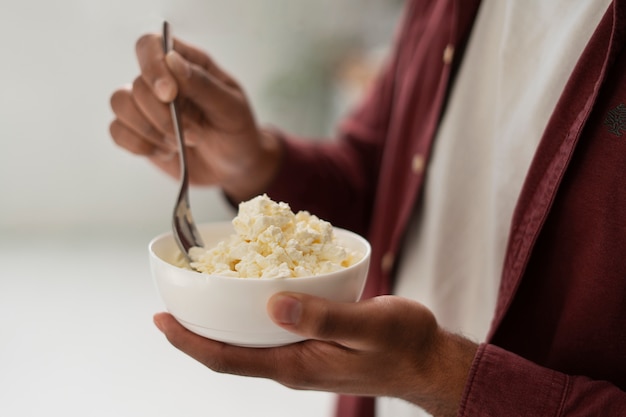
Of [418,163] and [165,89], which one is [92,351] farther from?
[418,163]

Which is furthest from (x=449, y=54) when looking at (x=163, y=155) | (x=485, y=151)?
(x=163, y=155)

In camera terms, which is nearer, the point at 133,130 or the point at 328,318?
the point at 328,318

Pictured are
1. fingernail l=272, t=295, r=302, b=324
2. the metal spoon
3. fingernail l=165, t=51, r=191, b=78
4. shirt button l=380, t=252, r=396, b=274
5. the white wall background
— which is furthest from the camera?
the white wall background

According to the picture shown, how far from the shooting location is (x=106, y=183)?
7.73 ft

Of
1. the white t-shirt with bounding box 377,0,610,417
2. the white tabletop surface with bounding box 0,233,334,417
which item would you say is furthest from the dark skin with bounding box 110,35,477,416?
the white tabletop surface with bounding box 0,233,334,417

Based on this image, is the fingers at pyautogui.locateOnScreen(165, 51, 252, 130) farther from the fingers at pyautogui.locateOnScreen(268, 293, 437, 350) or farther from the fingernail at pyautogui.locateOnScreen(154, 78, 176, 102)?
the fingers at pyautogui.locateOnScreen(268, 293, 437, 350)

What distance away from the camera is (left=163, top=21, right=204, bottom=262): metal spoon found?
2.03ft

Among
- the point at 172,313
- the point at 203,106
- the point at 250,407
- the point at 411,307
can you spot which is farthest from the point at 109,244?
the point at 411,307

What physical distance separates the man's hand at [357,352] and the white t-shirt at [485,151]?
0.74 ft

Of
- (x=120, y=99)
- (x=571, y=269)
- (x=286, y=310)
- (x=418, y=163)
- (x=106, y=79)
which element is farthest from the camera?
(x=106, y=79)

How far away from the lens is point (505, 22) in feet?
2.53

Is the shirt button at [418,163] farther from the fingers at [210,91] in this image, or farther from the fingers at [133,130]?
the fingers at [133,130]

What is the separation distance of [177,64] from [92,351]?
0.57 metres

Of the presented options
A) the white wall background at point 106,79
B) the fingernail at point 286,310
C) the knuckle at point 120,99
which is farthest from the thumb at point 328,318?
the white wall background at point 106,79
